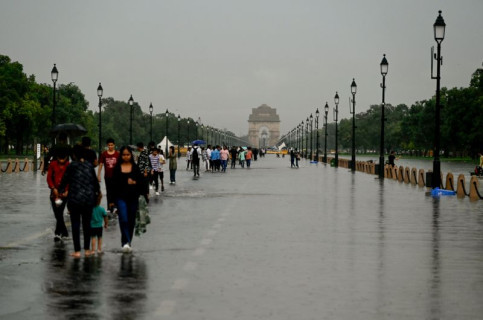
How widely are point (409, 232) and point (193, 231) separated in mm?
3909

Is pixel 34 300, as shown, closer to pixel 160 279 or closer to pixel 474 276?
pixel 160 279

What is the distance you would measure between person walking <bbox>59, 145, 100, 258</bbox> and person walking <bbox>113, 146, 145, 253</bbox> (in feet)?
1.11

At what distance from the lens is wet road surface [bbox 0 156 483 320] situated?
8414 millimetres

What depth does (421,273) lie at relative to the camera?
1089 centimetres

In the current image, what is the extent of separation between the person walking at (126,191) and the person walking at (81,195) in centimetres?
34

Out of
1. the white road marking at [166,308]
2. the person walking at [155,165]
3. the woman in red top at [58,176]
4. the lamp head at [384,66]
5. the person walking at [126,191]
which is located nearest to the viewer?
the white road marking at [166,308]

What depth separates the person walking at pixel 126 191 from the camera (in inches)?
502

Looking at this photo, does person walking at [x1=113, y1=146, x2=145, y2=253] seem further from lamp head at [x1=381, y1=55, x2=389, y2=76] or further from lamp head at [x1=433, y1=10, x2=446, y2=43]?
lamp head at [x1=381, y1=55, x2=389, y2=76]

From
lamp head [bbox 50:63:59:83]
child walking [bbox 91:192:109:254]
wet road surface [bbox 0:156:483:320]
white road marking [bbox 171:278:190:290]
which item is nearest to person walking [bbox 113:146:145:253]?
Answer: child walking [bbox 91:192:109:254]

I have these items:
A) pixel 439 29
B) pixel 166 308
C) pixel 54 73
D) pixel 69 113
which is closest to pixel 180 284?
pixel 166 308

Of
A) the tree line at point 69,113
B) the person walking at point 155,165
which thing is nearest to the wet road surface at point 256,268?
the person walking at point 155,165

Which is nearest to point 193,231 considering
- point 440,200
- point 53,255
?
point 53,255

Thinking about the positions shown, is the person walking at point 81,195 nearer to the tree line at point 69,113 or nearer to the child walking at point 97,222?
the child walking at point 97,222

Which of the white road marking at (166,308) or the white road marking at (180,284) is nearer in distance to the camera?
the white road marking at (166,308)
